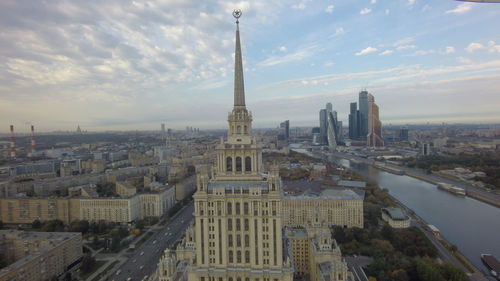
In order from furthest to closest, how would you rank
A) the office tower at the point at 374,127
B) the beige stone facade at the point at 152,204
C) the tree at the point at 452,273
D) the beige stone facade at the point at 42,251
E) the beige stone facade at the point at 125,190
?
the office tower at the point at 374,127
the beige stone facade at the point at 125,190
the beige stone facade at the point at 152,204
the beige stone facade at the point at 42,251
the tree at the point at 452,273

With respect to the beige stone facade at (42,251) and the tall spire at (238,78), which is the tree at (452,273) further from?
the beige stone facade at (42,251)

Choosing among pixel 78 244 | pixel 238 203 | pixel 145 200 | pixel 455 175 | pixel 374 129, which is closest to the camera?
pixel 238 203

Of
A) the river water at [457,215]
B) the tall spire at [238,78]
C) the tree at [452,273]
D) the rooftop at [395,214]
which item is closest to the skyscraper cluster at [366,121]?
the river water at [457,215]

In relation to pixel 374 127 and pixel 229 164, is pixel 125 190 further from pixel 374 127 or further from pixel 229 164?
pixel 374 127

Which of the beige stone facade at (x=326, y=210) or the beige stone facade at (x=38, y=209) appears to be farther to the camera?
the beige stone facade at (x=38, y=209)

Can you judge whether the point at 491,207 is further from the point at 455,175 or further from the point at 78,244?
the point at 78,244

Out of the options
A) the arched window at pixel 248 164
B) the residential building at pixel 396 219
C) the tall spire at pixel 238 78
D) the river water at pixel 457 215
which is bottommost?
the river water at pixel 457 215

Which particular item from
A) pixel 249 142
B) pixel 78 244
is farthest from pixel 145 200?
pixel 249 142
